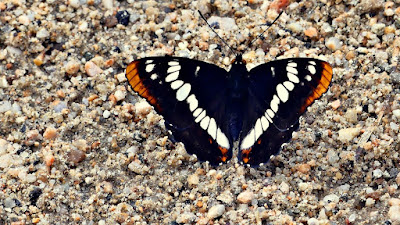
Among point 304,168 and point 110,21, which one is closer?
point 304,168

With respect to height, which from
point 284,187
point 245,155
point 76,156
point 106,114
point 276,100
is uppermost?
point 106,114

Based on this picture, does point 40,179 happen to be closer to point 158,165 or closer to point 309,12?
point 158,165

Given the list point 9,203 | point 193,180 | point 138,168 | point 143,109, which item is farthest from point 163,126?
point 9,203

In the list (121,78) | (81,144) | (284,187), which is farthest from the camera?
(121,78)

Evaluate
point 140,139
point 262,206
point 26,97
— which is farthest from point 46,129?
point 262,206

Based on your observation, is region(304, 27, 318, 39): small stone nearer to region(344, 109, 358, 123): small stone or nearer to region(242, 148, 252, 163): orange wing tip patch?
region(344, 109, 358, 123): small stone

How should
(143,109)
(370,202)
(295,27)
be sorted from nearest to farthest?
(370,202), (143,109), (295,27)

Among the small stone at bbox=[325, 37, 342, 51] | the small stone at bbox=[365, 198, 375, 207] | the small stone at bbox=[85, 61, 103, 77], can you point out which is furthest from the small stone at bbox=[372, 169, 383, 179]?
the small stone at bbox=[85, 61, 103, 77]

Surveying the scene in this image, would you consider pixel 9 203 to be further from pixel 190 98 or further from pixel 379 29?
pixel 379 29
